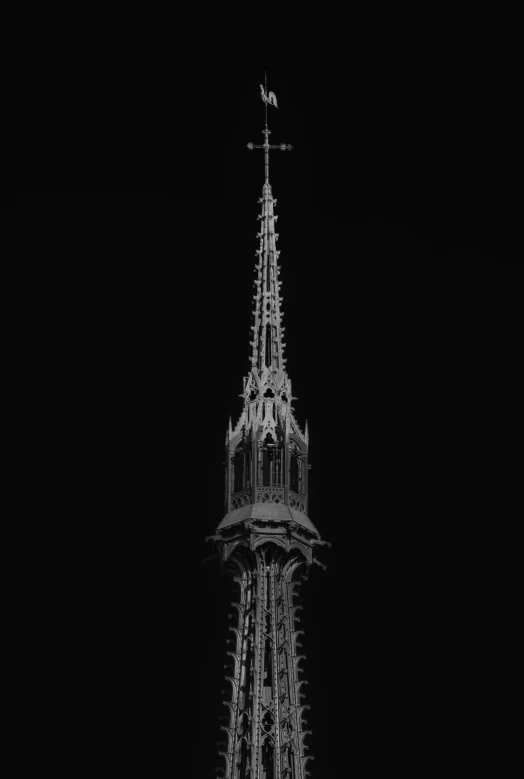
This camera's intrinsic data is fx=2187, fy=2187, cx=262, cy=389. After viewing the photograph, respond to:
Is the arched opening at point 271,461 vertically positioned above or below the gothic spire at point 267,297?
below

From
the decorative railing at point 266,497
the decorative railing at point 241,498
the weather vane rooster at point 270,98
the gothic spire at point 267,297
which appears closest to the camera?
the decorative railing at point 266,497

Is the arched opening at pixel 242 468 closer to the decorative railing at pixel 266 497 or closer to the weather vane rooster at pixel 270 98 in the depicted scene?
the decorative railing at pixel 266 497

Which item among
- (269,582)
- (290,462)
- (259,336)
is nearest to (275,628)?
(269,582)

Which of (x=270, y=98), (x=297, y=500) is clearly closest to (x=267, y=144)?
(x=270, y=98)

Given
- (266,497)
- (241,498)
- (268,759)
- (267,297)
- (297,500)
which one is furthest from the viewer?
(267,297)

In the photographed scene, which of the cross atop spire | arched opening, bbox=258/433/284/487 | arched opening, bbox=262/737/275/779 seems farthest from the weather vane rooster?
arched opening, bbox=262/737/275/779

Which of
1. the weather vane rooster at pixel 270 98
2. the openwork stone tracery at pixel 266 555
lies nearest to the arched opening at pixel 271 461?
the openwork stone tracery at pixel 266 555

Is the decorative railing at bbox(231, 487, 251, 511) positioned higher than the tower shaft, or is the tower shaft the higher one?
the decorative railing at bbox(231, 487, 251, 511)

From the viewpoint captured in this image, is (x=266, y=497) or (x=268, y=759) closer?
(x=268, y=759)

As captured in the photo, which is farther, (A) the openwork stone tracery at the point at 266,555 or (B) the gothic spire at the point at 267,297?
(B) the gothic spire at the point at 267,297

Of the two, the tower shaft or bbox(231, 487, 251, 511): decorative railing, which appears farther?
bbox(231, 487, 251, 511): decorative railing

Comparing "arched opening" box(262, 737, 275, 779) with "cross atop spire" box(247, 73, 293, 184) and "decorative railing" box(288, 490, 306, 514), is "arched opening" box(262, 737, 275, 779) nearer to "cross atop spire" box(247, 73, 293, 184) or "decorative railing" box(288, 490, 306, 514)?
"decorative railing" box(288, 490, 306, 514)

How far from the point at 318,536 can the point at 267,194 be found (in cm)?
1634

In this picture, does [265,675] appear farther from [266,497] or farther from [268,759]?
[266,497]
